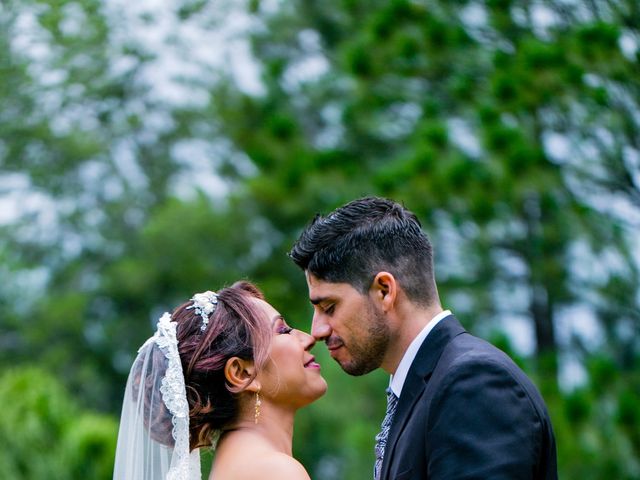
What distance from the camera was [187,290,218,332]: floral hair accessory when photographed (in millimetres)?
4038

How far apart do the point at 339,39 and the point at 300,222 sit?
300cm

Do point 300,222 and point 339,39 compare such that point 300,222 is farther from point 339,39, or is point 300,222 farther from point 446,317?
point 446,317

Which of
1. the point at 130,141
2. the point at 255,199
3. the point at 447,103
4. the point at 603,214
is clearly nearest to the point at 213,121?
the point at 130,141

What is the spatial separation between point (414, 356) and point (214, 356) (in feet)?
2.63

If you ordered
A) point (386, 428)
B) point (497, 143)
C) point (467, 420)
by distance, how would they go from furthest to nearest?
1. point (497, 143)
2. point (386, 428)
3. point (467, 420)

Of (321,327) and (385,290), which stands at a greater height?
(385,290)

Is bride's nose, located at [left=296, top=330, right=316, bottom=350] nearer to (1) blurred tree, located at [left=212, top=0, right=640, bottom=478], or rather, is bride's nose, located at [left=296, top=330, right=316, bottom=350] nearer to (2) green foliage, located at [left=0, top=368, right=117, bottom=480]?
(1) blurred tree, located at [left=212, top=0, right=640, bottom=478]

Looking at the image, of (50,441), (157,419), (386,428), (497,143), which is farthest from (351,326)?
(50,441)

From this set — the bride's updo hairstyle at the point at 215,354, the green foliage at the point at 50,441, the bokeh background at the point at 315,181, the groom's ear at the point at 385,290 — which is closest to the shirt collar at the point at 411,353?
the groom's ear at the point at 385,290

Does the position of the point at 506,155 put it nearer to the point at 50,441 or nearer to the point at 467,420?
the point at 50,441

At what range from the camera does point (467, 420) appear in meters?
3.12

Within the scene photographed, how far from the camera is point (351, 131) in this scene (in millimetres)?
15570

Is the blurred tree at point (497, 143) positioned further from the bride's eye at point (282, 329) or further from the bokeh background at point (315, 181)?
the bride's eye at point (282, 329)

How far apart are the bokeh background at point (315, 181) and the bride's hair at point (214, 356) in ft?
14.7
